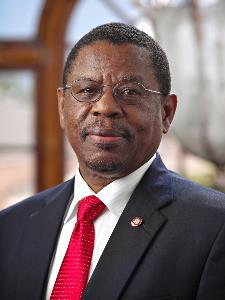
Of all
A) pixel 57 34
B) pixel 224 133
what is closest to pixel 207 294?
pixel 224 133

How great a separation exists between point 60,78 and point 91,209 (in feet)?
7.05

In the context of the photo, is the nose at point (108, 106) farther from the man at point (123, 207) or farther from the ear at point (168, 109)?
the ear at point (168, 109)

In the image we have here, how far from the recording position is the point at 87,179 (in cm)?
150

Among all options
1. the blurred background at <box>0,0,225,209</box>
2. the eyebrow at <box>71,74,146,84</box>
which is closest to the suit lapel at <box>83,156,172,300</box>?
the eyebrow at <box>71,74,146,84</box>

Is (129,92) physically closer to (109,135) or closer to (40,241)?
(109,135)

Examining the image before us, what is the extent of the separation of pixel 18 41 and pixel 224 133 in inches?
53.1

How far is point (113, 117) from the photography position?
136 centimetres

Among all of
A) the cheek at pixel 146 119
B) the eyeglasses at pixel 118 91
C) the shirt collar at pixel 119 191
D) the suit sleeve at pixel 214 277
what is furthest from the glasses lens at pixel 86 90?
the suit sleeve at pixel 214 277

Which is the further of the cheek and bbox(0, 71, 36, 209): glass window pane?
bbox(0, 71, 36, 209): glass window pane

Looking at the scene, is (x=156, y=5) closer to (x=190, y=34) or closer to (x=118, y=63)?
(x=190, y=34)

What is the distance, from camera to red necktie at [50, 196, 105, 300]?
1.38 meters

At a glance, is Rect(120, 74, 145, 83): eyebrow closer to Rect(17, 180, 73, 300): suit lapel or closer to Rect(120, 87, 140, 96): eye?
Rect(120, 87, 140, 96): eye

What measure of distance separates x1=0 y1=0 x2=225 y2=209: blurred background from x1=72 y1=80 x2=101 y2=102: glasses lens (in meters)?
1.69

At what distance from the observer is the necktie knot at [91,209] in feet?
4.77
